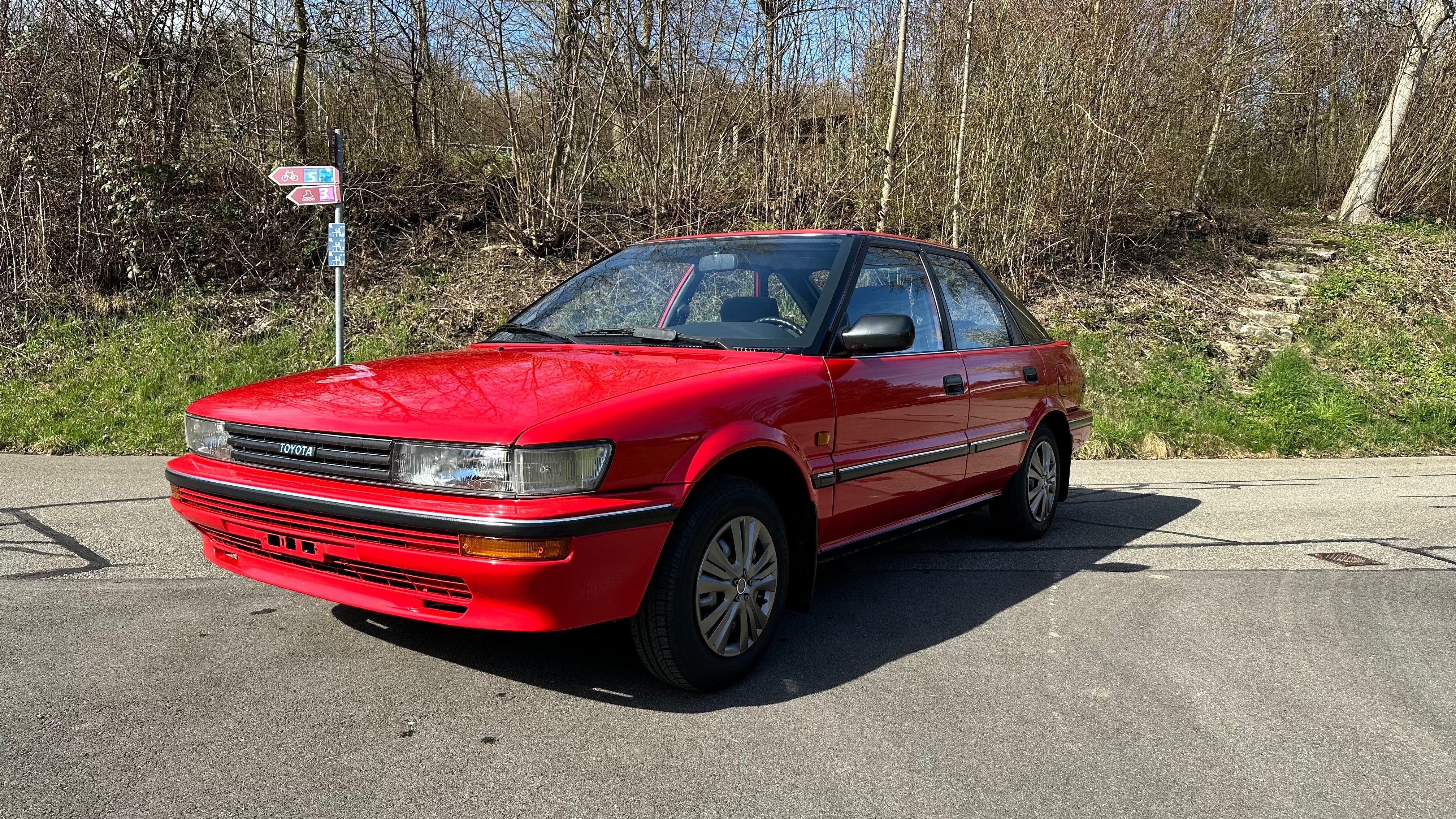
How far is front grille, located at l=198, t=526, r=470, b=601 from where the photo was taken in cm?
307

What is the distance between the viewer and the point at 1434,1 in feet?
50.2

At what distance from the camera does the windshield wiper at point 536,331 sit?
14.3ft

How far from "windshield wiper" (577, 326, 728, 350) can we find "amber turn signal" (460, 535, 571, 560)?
1.33 m

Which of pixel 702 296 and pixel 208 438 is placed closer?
pixel 208 438

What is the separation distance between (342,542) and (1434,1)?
17.9 meters

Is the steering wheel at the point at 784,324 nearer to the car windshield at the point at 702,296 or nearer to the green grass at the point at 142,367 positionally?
the car windshield at the point at 702,296

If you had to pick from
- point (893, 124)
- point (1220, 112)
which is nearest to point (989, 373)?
point (893, 124)

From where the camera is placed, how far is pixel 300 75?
12539 mm

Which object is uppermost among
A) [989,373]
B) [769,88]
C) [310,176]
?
[769,88]

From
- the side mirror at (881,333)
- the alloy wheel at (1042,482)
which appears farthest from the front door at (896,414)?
the alloy wheel at (1042,482)

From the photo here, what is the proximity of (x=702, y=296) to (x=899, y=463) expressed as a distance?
1099 mm

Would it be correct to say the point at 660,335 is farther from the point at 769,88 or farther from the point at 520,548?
the point at 769,88

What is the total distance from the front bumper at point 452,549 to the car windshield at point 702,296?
1.14m

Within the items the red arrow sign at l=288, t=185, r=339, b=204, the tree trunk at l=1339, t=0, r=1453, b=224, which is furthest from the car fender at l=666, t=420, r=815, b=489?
the tree trunk at l=1339, t=0, r=1453, b=224
